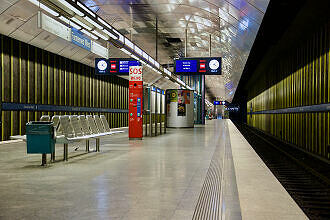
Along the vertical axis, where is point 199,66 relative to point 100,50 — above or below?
below

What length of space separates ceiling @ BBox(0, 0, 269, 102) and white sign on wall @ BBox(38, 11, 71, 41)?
312 millimetres

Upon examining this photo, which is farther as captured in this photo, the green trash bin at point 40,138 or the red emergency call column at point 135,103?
the red emergency call column at point 135,103

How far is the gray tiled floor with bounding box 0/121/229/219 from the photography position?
3.47 meters

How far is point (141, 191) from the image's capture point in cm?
439

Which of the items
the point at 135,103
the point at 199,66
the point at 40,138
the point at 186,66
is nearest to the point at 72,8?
the point at 40,138

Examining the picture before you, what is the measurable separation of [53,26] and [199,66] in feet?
25.4

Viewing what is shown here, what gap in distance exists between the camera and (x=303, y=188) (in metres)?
5.72

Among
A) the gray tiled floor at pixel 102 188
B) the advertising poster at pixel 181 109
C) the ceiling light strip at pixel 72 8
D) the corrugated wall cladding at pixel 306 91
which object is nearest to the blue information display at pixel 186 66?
the corrugated wall cladding at pixel 306 91

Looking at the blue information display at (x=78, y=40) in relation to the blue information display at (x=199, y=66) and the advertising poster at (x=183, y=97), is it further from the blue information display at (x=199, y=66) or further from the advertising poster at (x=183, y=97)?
the advertising poster at (x=183, y=97)

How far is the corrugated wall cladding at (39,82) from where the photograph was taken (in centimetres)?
1196

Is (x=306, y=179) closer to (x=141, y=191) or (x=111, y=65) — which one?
(x=141, y=191)

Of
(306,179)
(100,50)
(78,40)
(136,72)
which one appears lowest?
(306,179)

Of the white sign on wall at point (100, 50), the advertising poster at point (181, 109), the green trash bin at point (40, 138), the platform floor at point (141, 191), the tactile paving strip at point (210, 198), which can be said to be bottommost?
the tactile paving strip at point (210, 198)

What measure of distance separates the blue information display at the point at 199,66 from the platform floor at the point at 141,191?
10007mm
